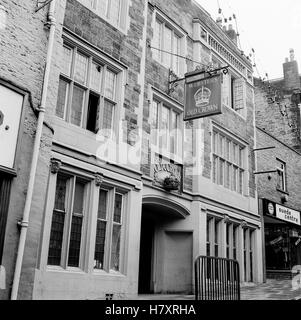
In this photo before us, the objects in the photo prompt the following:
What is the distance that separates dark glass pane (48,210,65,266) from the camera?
29.7 feet

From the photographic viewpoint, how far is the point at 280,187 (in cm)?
2088

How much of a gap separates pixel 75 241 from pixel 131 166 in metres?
2.64

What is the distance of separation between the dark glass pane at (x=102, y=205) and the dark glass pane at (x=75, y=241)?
707 mm

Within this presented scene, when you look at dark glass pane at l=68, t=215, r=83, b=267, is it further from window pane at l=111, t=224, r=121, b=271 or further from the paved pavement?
the paved pavement

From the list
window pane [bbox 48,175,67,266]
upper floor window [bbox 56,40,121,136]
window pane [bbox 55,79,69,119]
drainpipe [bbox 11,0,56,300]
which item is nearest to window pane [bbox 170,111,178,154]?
upper floor window [bbox 56,40,121,136]

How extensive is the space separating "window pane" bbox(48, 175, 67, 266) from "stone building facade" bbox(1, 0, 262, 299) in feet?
0.07

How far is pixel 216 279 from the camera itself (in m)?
9.70

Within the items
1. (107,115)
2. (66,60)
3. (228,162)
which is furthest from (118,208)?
(228,162)

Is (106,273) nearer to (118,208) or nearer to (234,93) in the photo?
(118,208)

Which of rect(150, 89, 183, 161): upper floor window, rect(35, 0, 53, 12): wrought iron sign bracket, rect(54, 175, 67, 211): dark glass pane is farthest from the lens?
rect(150, 89, 183, 161): upper floor window

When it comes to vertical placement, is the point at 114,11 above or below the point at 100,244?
above

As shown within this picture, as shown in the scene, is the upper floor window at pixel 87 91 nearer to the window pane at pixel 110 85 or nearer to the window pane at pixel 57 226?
the window pane at pixel 110 85

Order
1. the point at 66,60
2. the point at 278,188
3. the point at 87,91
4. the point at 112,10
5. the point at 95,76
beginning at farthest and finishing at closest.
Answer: the point at 278,188, the point at 112,10, the point at 95,76, the point at 87,91, the point at 66,60
